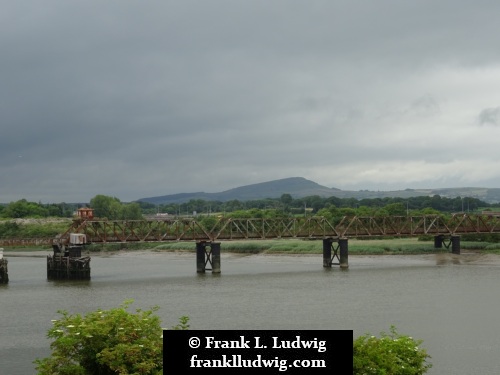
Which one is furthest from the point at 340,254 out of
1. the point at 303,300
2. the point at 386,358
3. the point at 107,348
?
the point at 107,348

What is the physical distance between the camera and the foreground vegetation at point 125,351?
21.2 metres

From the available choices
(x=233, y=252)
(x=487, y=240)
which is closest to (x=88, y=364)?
(x=487, y=240)

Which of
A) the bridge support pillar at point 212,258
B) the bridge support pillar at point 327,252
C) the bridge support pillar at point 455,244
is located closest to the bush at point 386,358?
the bridge support pillar at point 212,258

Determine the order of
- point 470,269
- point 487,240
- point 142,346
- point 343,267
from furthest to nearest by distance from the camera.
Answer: point 487,240
point 343,267
point 470,269
point 142,346

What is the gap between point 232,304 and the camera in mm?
61625

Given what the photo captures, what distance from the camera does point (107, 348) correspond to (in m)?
21.7

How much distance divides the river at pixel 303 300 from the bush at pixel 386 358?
12.9 metres

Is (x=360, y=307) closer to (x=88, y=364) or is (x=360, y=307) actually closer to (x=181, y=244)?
(x=88, y=364)

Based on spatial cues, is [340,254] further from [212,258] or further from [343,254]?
[212,258]

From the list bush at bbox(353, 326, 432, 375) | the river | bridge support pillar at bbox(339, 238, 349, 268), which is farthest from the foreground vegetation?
bridge support pillar at bbox(339, 238, 349, 268)

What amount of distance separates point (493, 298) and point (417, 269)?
107 ft

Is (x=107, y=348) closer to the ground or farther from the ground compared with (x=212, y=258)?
farther from the ground

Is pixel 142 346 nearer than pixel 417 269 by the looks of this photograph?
Yes

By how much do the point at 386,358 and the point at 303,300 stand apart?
42622 millimetres
